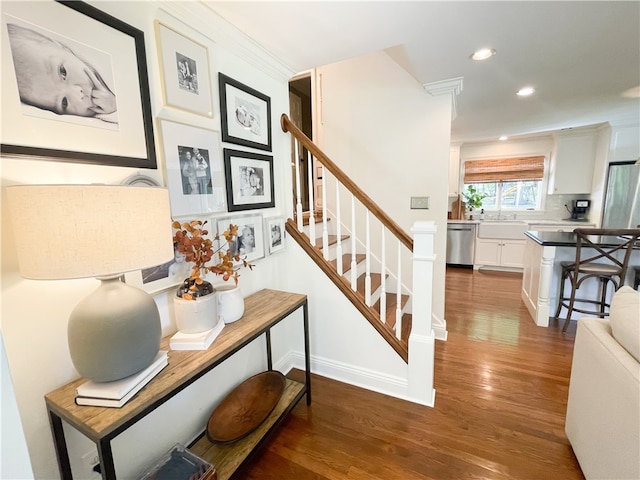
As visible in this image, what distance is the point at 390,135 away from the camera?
263 cm

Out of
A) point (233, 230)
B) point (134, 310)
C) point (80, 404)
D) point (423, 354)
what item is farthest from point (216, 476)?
point (423, 354)

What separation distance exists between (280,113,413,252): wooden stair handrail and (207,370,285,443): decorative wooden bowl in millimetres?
1202

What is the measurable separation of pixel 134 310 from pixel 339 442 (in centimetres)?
131

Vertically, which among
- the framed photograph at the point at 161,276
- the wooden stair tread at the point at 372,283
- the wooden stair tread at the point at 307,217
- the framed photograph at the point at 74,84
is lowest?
the wooden stair tread at the point at 372,283

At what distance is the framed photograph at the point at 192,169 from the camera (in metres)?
1.24

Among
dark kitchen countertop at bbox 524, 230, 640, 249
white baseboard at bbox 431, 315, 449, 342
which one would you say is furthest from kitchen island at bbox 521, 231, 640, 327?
white baseboard at bbox 431, 315, 449, 342

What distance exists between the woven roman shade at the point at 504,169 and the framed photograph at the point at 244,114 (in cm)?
494

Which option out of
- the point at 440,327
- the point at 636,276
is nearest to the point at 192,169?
the point at 440,327

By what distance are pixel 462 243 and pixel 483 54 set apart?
3808 mm

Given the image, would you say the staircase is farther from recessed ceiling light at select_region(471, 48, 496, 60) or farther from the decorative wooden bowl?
recessed ceiling light at select_region(471, 48, 496, 60)

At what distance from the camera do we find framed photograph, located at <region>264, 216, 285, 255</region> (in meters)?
1.85

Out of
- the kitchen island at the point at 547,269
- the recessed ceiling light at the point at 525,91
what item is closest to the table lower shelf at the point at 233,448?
the kitchen island at the point at 547,269

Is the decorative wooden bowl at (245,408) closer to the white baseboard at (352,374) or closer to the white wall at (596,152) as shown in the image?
the white baseboard at (352,374)

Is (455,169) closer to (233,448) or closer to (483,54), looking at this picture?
(483,54)
